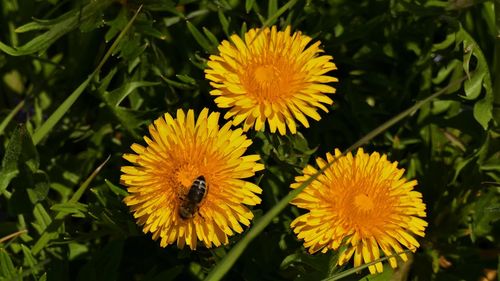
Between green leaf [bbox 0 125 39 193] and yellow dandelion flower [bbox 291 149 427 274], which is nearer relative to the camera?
yellow dandelion flower [bbox 291 149 427 274]

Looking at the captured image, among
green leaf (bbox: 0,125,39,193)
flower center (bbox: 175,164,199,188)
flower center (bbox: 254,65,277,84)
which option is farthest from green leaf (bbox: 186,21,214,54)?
green leaf (bbox: 0,125,39,193)

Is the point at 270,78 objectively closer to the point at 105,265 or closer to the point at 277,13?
the point at 277,13

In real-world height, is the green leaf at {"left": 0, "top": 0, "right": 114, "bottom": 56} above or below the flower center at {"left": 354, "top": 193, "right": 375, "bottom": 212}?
above

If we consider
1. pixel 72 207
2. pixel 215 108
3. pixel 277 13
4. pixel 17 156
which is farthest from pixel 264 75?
pixel 17 156

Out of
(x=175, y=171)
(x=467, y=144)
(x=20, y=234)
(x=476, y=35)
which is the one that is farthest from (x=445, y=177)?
(x=20, y=234)

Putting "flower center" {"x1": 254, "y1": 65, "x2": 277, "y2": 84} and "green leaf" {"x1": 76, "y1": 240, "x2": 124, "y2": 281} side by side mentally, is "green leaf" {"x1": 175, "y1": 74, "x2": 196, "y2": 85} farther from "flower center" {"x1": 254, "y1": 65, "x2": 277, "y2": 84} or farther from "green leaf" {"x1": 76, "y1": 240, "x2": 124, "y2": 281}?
"green leaf" {"x1": 76, "y1": 240, "x2": 124, "y2": 281}

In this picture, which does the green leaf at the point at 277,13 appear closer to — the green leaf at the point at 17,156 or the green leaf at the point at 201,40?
the green leaf at the point at 201,40

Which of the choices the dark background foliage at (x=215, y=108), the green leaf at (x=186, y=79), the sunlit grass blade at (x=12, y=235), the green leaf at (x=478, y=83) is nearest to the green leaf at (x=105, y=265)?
the dark background foliage at (x=215, y=108)

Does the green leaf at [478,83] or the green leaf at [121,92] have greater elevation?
the green leaf at [121,92]

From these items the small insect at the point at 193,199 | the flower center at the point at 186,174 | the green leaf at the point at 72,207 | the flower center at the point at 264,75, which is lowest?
the small insect at the point at 193,199
